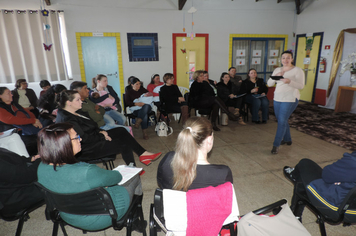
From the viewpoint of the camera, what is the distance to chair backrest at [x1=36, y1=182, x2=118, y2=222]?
4.04 feet

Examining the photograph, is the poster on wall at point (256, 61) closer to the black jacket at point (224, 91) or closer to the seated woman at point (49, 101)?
the black jacket at point (224, 91)

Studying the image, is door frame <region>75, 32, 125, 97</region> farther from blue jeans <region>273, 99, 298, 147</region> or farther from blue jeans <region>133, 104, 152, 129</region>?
blue jeans <region>273, 99, 298, 147</region>

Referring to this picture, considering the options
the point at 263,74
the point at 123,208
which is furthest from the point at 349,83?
the point at 123,208

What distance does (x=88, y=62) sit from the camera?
593 centimetres

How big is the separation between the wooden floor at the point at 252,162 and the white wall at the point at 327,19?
3.45 metres

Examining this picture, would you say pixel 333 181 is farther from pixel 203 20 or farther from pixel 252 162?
pixel 203 20

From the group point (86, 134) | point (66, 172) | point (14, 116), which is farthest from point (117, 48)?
point (66, 172)

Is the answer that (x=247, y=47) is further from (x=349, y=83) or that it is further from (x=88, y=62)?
(x=88, y=62)

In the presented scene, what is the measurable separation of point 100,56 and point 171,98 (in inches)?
111

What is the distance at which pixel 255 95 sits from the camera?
202 inches

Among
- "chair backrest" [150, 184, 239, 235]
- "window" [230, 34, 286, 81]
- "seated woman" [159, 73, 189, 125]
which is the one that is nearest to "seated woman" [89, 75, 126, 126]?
"seated woman" [159, 73, 189, 125]

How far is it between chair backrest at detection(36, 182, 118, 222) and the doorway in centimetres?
519

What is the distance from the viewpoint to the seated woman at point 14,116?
8.89ft

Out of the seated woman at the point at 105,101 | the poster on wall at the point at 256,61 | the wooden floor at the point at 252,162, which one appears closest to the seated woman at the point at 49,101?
the seated woman at the point at 105,101
